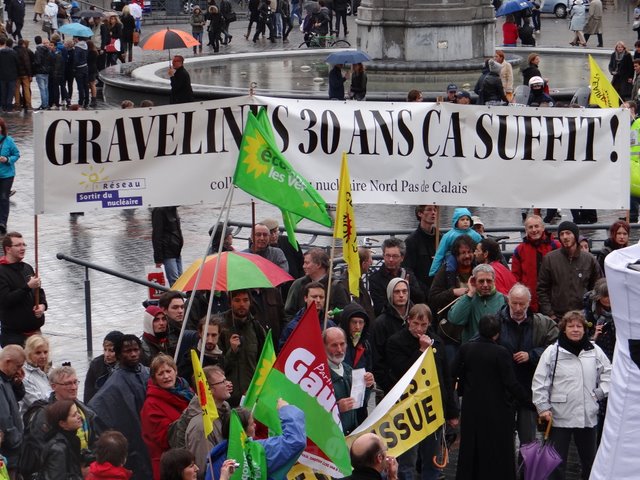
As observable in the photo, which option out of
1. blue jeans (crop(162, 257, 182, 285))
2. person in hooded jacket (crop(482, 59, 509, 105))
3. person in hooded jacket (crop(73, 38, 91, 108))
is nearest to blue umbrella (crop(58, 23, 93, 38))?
person in hooded jacket (crop(73, 38, 91, 108))

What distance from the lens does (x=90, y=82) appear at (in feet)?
99.5

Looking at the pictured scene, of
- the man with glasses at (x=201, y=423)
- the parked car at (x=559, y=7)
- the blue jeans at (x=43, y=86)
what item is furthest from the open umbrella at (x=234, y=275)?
the parked car at (x=559, y=7)

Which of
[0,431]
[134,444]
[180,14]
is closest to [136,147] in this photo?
[134,444]

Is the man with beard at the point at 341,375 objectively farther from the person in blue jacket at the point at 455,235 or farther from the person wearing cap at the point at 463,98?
the person wearing cap at the point at 463,98

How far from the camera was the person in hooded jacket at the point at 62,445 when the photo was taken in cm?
891

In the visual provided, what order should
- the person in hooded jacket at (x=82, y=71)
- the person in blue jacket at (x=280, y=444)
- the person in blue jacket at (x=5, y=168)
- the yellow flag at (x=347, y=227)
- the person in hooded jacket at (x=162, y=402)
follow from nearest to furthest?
1. the person in blue jacket at (x=280, y=444)
2. the person in hooded jacket at (x=162, y=402)
3. the yellow flag at (x=347, y=227)
4. the person in blue jacket at (x=5, y=168)
5. the person in hooded jacket at (x=82, y=71)

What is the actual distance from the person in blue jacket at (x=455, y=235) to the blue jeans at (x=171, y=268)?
11.3 feet

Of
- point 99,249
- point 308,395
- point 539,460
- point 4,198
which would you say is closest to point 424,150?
point 539,460

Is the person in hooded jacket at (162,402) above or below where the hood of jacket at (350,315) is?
below

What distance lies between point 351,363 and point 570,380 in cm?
144

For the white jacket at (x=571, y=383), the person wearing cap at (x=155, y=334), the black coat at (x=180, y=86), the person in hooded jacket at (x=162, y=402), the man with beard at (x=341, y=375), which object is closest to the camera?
the person in hooded jacket at (x=162, y=402)

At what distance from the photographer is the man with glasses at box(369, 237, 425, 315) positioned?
11.8 metres

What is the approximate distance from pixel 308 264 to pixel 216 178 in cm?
95

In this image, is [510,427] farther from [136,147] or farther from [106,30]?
[106,30]
